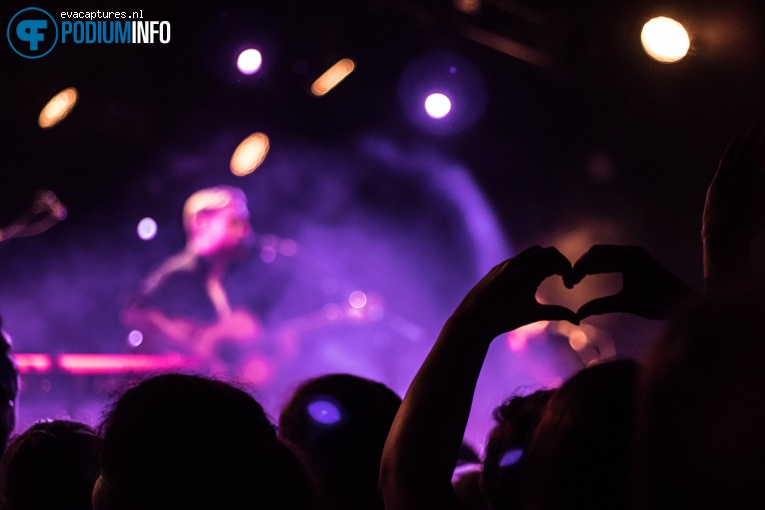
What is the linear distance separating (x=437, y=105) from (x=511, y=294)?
198 inches

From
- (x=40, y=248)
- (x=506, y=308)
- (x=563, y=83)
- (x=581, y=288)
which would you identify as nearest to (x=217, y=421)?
(x=506, y=308)

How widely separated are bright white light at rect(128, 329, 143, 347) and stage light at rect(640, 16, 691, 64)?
4589 millimetres

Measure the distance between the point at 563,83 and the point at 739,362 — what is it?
481 cm

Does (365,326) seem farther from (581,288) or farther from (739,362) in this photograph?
(739,362)

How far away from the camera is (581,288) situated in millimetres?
5637

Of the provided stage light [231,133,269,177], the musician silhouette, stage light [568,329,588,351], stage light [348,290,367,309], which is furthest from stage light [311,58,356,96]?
stage light [568,329,588,351]

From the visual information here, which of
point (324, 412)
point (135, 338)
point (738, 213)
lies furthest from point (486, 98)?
point (738, 213)

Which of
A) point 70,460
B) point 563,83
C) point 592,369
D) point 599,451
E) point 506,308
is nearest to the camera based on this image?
point 599,451

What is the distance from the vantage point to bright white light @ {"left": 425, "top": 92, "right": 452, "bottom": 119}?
560cm

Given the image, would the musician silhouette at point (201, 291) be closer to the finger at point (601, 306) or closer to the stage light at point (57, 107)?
the stage light at point (57, 107)

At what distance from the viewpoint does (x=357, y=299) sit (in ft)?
22.3

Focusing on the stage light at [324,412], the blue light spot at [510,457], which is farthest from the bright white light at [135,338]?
the blue light spot at [510,457]

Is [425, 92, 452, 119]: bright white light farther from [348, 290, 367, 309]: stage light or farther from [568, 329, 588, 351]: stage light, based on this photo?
[568, 329, 588, 351]: stage light

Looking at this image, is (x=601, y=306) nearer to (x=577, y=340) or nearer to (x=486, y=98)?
(x=486, y=98)
